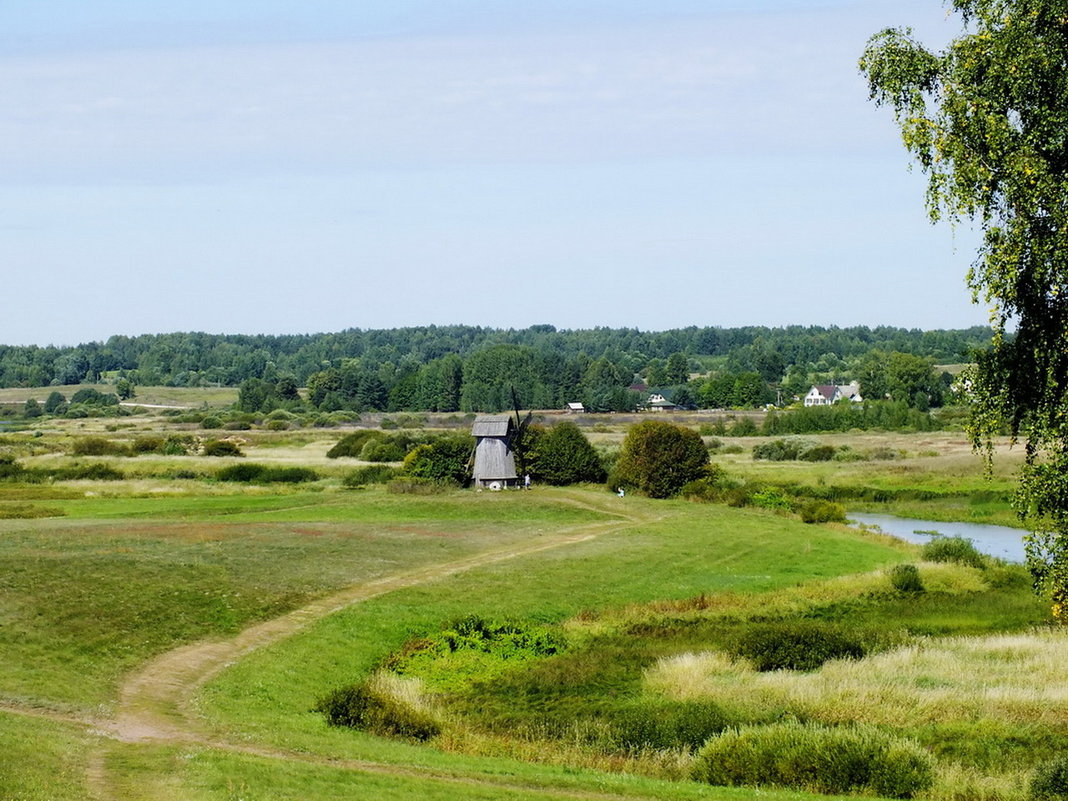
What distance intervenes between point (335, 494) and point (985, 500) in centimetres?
4466

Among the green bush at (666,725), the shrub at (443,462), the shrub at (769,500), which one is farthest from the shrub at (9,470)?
the green bush at (666,725)

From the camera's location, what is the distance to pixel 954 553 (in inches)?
2135

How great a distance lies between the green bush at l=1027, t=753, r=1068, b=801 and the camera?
2183 cm

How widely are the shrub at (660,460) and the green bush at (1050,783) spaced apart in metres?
55.0

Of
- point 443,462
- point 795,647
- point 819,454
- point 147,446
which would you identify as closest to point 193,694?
point 795,647

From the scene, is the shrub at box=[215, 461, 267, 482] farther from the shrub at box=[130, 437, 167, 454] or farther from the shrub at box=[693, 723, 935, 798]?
the shrub at box=[693, 723, 935, 798]

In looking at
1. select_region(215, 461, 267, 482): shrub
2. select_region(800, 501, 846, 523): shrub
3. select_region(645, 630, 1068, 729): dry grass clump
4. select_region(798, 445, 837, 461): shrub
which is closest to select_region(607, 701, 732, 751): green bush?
select_region(645, 630, 1068, 729): dry grass clump

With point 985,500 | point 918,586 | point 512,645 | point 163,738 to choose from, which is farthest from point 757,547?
point 163,738

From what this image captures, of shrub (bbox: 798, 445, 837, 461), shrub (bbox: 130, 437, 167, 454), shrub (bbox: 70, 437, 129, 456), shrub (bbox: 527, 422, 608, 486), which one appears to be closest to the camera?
→ shrub (bbox: 527, 422, 608, 486)

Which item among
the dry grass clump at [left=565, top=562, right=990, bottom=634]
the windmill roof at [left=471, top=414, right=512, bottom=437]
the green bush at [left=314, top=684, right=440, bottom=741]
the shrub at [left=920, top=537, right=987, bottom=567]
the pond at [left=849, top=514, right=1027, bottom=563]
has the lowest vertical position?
the pond at [left=849, top=514, right=1027, bottom=563]

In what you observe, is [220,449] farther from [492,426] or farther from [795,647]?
[795,647]

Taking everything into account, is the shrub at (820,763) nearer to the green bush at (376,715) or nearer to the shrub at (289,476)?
the green bush at (376,715)

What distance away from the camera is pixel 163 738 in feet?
74.0

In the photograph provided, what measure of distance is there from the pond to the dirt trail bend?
104 feet
